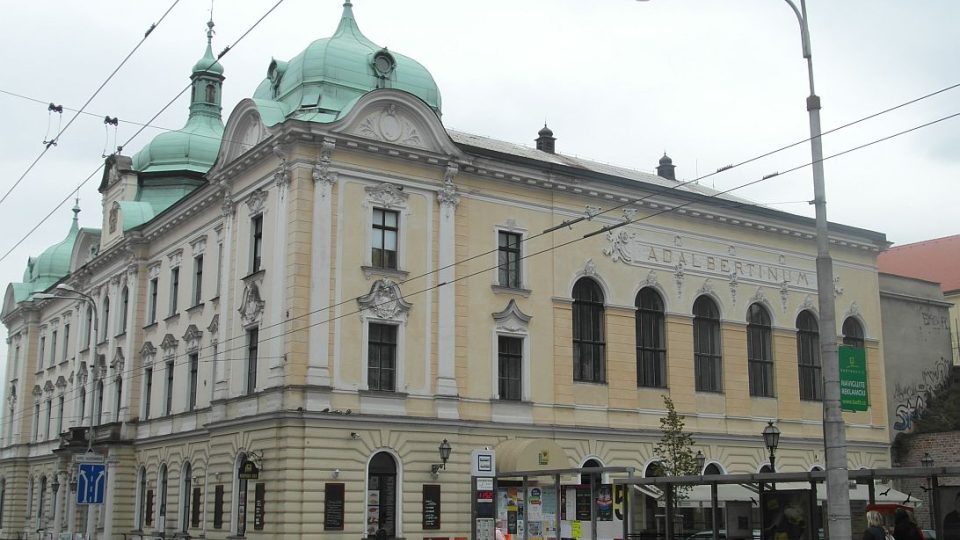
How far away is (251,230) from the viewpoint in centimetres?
3541

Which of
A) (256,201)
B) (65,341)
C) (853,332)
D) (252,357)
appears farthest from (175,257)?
(853,332)

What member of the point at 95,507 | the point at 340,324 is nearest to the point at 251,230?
the point at 340,324

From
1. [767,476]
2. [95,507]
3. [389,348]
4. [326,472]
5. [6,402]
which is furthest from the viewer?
[6,402]

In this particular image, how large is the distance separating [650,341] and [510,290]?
6.39 m

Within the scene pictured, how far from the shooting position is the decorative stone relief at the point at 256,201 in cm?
3459

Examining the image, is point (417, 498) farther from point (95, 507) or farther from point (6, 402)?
point (6, 402)

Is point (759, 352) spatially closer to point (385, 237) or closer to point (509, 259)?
point (509, 259)

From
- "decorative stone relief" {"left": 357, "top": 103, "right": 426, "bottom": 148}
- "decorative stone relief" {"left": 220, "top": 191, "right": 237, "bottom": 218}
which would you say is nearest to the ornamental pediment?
"decorative stone relief" {"left": 357, "top": 103, "right": 426, "bottom": 148}

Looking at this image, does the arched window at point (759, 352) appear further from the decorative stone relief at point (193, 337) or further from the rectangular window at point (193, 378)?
the rectangular window at point (193, 378)

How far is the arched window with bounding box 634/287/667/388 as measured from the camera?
128 feet

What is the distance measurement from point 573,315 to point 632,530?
13.2 m

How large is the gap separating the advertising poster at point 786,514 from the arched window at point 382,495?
13596mm

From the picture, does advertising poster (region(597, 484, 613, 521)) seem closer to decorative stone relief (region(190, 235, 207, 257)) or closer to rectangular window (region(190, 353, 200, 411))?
rectangular window (region(190, 353, 200, 411))

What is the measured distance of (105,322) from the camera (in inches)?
1900
